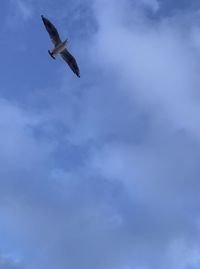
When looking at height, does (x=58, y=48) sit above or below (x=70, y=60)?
below

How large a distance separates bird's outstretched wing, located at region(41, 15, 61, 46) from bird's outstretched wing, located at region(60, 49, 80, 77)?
8.10 feet

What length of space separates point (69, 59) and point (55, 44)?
14.6 feet

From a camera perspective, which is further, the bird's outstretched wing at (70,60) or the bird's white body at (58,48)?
the bird's outstretched wing at (70,60)

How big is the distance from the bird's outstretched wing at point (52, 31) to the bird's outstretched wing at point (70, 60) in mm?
2469

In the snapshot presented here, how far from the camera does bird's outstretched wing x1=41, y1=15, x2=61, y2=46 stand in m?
136

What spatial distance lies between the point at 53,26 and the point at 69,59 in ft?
24.0

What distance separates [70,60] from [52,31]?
680 centimetres

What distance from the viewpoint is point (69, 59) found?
457 ft

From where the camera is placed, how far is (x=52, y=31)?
447ft

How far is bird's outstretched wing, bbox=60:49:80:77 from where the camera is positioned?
139 metres

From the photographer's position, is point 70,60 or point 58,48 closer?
point 58,48

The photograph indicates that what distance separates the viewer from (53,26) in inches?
5349

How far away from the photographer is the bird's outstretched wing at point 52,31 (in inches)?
5359

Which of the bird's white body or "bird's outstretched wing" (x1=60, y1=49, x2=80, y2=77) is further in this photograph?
"bird's outstretched wing" (x1=60, y1=49, x2=80, y2=77)
